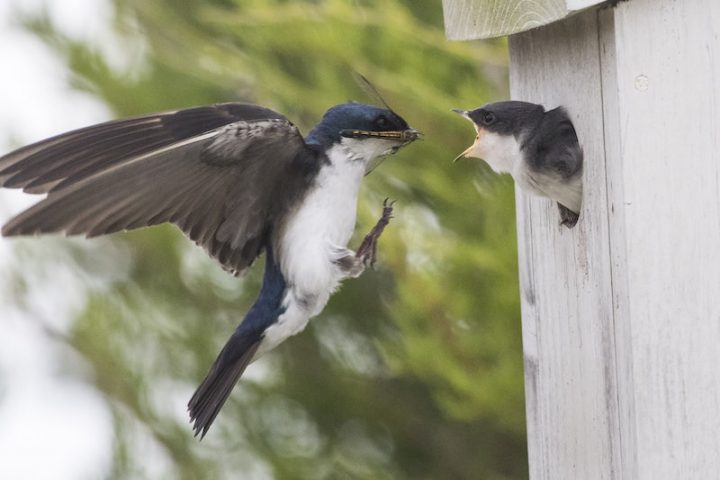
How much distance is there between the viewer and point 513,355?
8.84 ft

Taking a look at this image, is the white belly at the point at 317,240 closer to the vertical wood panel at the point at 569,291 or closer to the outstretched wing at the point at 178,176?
the outstretched wing at the point at 178,176

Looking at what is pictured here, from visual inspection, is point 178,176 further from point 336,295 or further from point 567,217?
point 336,295

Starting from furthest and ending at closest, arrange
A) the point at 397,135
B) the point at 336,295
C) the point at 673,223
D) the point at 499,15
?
the point at 336,295
the point at 397,135
the point at 499,15
the point at 673,223

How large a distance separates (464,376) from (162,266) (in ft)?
2.96

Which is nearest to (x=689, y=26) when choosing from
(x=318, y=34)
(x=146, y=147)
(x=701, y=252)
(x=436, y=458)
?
(x=701, y=252)

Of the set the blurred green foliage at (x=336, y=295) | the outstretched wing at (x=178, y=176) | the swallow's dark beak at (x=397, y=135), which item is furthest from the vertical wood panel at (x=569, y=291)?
the blurred green foliage at (x=336, y=295)

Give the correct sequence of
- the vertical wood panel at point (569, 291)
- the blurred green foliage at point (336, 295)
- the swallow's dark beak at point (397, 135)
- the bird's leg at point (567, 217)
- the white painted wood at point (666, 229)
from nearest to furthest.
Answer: the white painted wood at point (666, 229)
the vertical wood panel at point (569, 291)
the bird's leg at point (567, 217)
the swallow's dark beak at point (397, 135)
the blurred green foliage at point (336, 295)

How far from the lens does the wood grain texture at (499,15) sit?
5.35 ft

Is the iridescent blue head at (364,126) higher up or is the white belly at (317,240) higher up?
the iridescent blue head at (364,126)

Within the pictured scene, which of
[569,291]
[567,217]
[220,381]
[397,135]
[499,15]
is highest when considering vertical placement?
[499,15]

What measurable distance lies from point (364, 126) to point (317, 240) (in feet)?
0.61

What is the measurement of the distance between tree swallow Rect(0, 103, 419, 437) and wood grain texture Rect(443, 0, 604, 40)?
18 centimetres

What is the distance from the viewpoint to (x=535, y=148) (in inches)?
69.7

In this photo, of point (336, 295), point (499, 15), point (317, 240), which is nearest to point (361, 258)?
point (317, 240)
